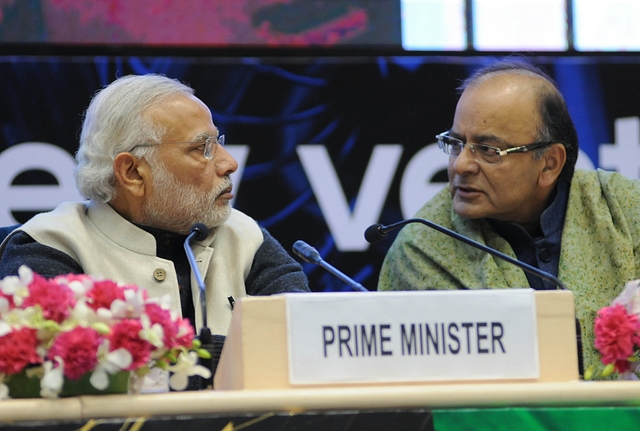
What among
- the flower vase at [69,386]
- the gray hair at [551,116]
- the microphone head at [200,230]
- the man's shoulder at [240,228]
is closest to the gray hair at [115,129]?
the man's shoulder at [240,228]

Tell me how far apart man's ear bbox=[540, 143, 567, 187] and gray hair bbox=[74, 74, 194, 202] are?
118 cm

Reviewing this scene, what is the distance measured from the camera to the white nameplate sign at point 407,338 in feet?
5.79

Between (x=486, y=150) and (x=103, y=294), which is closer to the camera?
(x=103, y=294)

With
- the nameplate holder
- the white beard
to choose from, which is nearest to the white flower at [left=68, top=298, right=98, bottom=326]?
the nameplate holder

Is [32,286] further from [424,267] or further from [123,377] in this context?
[424,267]

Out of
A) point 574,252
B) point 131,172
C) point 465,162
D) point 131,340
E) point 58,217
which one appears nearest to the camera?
point 131,340

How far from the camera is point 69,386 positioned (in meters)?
1.69

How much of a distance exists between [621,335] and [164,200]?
4.63 feet

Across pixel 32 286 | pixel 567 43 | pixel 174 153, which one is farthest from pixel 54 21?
pixel 32 286

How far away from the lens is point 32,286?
1782 mm

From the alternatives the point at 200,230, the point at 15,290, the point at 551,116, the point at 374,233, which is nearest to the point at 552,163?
the point at 551,116

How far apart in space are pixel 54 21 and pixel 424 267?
1.78 metres

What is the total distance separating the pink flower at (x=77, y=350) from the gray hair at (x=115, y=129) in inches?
51.8

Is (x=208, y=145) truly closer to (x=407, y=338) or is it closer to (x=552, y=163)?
(x=552, y=163)
